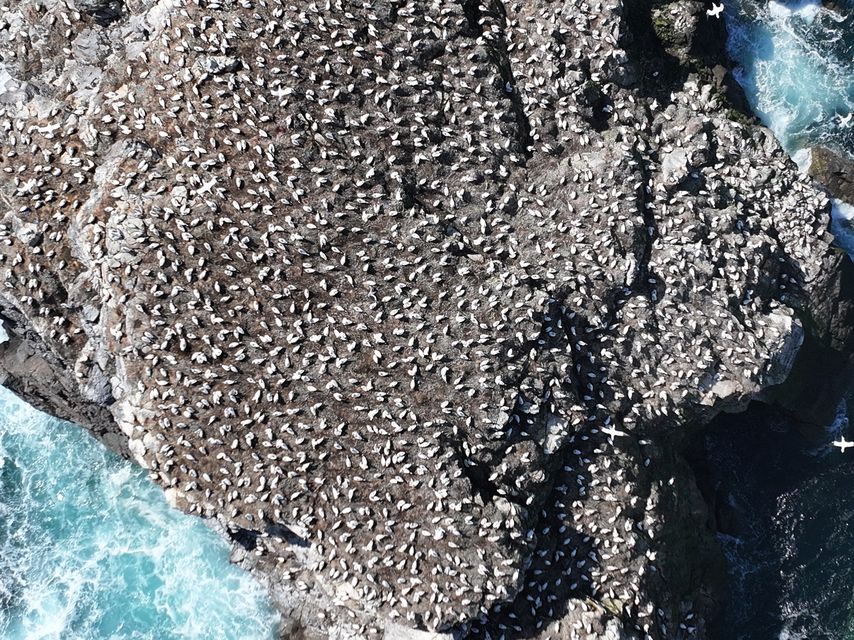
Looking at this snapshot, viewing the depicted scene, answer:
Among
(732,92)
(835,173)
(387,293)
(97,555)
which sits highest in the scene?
(732,92)

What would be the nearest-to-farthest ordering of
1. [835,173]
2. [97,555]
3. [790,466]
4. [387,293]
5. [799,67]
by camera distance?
[387,293] → [97,555] → [790,466] → [835,173] → [799,67]

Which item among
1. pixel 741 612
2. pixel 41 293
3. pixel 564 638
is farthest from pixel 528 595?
pixel 41 293

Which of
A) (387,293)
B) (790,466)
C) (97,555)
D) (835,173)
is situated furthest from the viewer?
(835,173)

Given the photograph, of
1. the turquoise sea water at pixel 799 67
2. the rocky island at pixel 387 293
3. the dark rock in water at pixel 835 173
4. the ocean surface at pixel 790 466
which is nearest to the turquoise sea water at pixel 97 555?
the rocky island at pixel 387 293

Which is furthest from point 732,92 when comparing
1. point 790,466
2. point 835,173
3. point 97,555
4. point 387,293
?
point 97,555

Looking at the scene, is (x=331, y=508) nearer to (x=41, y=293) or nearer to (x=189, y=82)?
(x=41, y=293)

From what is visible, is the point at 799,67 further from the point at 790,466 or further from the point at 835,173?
A: the point at 790,466
